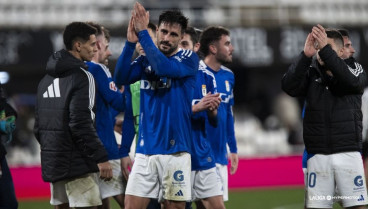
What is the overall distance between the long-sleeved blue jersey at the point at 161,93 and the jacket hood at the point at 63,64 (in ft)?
1.14

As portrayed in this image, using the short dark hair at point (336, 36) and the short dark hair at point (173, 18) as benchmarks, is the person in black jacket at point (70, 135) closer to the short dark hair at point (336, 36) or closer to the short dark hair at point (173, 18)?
the short dark hair at point (173, 18)

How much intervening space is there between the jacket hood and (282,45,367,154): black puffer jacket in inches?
72.2

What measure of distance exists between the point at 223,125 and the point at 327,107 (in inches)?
51.1

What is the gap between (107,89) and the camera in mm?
6207

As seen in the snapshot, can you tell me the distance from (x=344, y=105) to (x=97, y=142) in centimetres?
218

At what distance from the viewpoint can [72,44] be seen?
223 inches

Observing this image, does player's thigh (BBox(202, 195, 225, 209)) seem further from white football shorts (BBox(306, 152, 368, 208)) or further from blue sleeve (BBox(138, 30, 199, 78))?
blue sleeve (BBox(138, 30, 199, 78))

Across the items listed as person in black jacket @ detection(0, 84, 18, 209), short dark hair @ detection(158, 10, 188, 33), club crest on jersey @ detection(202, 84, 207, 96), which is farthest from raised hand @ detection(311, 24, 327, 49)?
person in black jacket @ detection(0, 84, 18, 209)

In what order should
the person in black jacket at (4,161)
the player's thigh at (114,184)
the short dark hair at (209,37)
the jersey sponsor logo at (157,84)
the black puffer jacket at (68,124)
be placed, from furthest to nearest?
the short dark hair at (209,37), the player's thigh at (114,184), the person in black jacket at (4,161), the jersey sponsor logo at (157,84), the black puffer jacket at (68,124)

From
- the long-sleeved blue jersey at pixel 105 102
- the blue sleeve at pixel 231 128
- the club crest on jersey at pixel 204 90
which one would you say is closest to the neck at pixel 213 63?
the blue sleeve at pixel 231 128

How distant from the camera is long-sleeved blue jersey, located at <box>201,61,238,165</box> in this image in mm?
6742

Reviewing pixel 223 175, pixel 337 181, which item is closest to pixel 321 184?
pixel 337 181

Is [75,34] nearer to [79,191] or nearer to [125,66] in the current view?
[125,66]

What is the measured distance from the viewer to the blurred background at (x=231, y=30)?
15.2 meters
